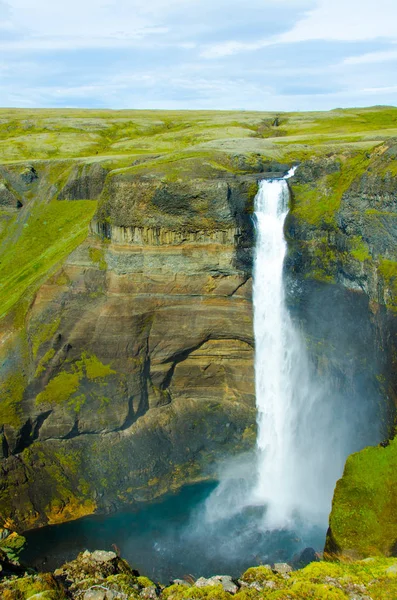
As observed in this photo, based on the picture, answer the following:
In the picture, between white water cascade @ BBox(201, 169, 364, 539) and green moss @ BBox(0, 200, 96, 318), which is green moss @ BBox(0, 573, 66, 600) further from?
green moss @ BBox(0, 200, 96, 318)

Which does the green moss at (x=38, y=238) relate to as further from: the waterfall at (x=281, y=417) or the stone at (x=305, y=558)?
the stone at (x=305, y=558)

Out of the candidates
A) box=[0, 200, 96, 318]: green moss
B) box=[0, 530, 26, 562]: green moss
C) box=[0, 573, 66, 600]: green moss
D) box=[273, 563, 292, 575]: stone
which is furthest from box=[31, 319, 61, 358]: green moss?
box=[273, 563, 292, 575]: stone

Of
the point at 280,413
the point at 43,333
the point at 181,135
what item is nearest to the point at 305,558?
the point at 280,413

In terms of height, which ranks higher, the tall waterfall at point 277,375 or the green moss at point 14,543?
the tall waterfall at point 277,375

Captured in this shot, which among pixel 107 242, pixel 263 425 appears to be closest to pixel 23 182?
pixel 107 242

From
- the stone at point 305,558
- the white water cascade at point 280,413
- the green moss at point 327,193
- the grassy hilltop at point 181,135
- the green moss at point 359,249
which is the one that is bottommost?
the stone at point 305,558

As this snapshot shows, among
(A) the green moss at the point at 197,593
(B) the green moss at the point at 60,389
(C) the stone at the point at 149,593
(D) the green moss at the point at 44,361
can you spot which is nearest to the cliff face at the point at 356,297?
(A) the green moss at the point at 197,593

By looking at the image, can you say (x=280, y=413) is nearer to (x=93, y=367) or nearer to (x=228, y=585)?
(x=93, y=367)
